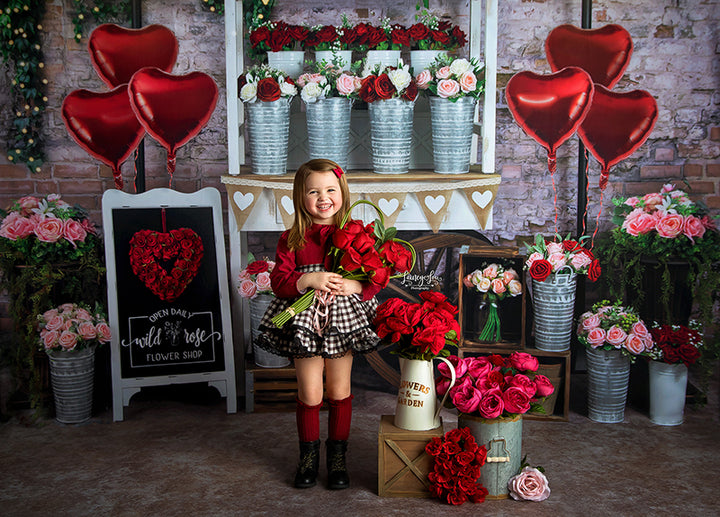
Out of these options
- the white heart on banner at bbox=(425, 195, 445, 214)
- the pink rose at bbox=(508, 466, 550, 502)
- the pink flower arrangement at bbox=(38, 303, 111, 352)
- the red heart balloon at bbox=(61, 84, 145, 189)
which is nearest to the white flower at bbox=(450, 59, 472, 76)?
the white heart on banner at bbox=(425, 195, 445, 214)

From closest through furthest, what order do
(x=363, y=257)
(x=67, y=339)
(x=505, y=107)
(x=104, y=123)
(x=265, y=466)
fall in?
(x=363, y=257)
(x=265, y=466)
(x=67, y=339)
(x=104, y=123)
(x=505, y=107)

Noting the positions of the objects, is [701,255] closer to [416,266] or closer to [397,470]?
[416,266]

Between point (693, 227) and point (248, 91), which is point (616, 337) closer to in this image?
point (693, 227)

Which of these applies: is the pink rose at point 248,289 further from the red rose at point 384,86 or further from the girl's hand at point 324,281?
the red rose at point 384,86

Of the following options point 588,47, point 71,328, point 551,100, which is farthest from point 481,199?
point 71,328

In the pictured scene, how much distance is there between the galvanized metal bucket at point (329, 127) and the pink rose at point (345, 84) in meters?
0.05

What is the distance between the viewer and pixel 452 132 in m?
3.08

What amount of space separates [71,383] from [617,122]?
2766 mm

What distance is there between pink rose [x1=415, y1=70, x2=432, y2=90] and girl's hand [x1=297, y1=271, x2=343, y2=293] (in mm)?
1201

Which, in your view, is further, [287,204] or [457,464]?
[287,204]

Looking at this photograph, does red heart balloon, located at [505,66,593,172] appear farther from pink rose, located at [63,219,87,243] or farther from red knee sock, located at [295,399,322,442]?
pink rose, located at [63,219,87,243]

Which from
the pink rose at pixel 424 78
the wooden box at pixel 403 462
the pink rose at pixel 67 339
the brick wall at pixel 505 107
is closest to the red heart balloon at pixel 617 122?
the brick wall at pixel 505 107

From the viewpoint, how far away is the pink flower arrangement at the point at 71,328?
9.61ft

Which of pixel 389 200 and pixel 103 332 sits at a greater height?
pixel 389 200
